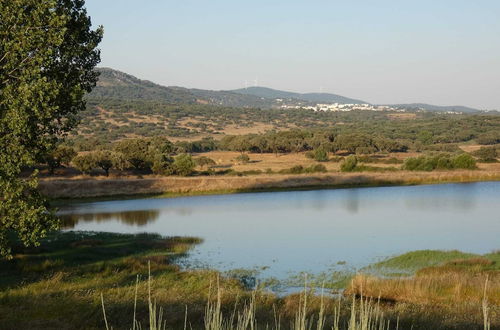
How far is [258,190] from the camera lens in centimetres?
6644

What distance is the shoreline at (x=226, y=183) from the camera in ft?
204

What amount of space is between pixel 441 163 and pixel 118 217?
50184 mm

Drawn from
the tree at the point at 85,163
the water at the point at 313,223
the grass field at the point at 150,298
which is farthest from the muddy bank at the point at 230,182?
the grass field at the point at 150,298

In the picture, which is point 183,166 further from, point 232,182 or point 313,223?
point 313,223

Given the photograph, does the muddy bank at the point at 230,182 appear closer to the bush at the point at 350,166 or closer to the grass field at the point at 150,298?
the bush at the point at 350,166

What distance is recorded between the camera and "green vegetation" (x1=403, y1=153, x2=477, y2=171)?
7819 centimetres

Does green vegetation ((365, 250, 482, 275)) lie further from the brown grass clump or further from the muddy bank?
the muddy bank

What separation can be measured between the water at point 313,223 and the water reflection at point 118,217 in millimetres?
83

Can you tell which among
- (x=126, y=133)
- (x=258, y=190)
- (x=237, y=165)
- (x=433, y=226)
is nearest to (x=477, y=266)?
(x=433, y=226)

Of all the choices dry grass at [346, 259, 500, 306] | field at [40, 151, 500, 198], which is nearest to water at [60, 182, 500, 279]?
field at [40, 151, 500, 198]

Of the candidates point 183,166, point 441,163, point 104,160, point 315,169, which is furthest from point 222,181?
point 441,163

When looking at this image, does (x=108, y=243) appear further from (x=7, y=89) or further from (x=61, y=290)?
(x=7, y=89)

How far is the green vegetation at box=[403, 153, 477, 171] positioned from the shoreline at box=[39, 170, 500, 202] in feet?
18.3

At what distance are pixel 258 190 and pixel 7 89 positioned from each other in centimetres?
4992
